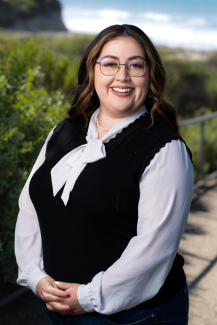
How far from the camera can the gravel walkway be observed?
2879 millimetres

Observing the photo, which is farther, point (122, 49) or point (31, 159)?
point (31, 159)

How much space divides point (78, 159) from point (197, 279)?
2.41 meters

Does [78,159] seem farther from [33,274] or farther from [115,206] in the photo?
[33,274]

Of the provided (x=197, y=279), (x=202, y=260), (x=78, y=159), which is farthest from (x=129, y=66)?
(x=202, y=260)

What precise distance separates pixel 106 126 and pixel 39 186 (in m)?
0.41

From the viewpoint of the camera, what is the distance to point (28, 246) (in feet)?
5.56

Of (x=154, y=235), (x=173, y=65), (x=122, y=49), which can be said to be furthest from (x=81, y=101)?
(x=173, y=65)

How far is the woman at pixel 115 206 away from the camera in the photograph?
133 centimetres

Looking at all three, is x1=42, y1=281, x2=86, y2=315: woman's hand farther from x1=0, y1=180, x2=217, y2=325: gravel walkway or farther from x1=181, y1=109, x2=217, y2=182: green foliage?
→ x1=181, y1=109, x2=217, y2=182: green foliage

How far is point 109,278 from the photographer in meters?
1.36

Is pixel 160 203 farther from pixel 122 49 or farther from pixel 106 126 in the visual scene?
pixel 122 49

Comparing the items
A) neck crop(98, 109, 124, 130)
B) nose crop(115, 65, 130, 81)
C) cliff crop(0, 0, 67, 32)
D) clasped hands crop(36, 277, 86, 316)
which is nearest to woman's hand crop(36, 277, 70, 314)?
clasped hands crop(36, 277, 86, 316)

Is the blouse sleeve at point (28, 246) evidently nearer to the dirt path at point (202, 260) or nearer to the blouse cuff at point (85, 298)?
the blouse cuff at point (85, 298)

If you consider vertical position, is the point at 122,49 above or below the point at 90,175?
above
